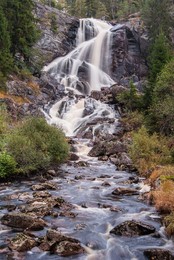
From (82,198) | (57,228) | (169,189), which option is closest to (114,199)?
(82,198)

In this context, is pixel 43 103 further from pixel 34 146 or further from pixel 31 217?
pixel 31 217

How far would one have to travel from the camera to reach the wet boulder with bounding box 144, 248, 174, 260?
12.1 meters

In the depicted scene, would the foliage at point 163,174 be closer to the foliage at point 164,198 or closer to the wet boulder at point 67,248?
the foliage at point 164,198

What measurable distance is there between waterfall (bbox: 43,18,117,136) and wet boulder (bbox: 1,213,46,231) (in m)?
28.1

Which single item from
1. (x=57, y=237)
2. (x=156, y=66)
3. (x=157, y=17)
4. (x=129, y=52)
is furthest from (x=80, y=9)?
(x=57, y=237)

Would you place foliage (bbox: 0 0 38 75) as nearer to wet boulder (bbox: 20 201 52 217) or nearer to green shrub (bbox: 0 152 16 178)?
green shrub (bbox: 0 152 16 178)

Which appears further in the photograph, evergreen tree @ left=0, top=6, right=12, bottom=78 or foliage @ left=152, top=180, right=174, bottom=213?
evergreen tree @ left=0, top=6, right=12, bottom=78

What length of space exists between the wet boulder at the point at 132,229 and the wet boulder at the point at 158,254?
1739mm

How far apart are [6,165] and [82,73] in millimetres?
42051

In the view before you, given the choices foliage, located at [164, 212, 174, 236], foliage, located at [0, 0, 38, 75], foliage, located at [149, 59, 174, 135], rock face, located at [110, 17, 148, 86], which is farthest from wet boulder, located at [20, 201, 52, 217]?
rock face, located at [110, 17, 148, 86]

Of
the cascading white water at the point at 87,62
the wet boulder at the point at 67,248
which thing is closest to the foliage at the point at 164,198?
the wet boulder at the point at 67,248

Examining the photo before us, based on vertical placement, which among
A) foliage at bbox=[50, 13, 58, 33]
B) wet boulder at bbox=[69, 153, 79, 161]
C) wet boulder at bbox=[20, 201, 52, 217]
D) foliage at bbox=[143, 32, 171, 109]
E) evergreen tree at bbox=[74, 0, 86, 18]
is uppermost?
evergreen tree at bbox=[74, 0, 86, 18]

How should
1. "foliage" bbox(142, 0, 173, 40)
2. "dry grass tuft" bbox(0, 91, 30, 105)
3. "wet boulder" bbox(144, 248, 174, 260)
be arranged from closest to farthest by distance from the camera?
"wet boulder" bbox(144, 248, 174, 260) < "dry grass tuft" bbox(0, 91, 30, 105) < "foliage" bbox(142, 0, 173, 40)

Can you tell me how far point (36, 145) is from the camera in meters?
26.2
